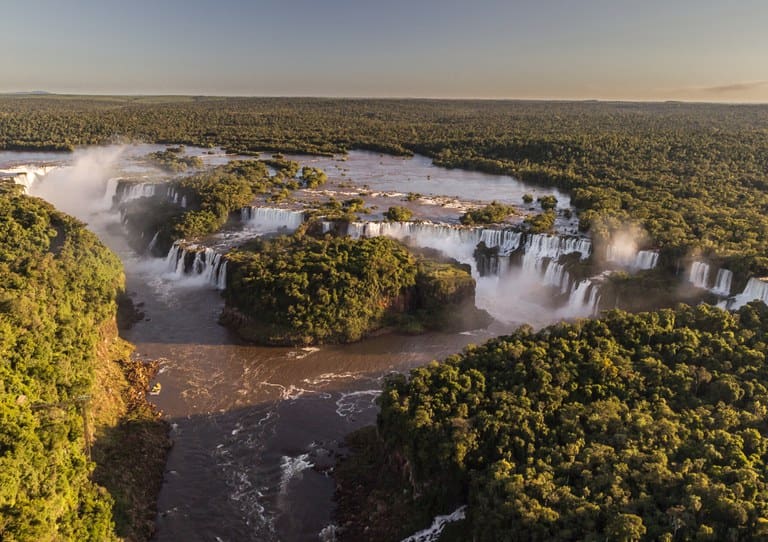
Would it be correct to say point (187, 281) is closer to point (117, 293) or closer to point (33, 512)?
point (117, 293)

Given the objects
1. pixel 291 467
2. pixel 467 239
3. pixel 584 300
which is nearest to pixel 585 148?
pixel 467 239

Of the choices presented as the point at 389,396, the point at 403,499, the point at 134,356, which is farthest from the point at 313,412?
the point at 134,356

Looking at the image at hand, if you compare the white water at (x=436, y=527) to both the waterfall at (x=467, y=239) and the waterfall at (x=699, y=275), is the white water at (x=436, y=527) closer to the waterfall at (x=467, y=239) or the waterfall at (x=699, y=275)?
the waterfall at (x=699, y=275)

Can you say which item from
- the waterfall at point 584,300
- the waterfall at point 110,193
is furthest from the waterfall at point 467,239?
the waterfall at point 110,193

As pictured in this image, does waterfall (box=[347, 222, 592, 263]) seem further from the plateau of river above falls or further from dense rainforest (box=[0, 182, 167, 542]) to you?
dense rainforest (box=[0, 182, 167, 542])

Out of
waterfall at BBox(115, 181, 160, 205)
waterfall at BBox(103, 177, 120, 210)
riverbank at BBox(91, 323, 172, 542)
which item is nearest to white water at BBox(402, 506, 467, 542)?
riverbank at BBox(91, 323, 172, 542)

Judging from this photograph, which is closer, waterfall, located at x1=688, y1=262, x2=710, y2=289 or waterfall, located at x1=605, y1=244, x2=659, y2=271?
waterfall, located at x1=688, y1=262, x2=710, y2=289

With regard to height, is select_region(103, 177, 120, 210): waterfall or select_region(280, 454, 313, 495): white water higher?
select_region(103, 177, 120, 210): waterfall

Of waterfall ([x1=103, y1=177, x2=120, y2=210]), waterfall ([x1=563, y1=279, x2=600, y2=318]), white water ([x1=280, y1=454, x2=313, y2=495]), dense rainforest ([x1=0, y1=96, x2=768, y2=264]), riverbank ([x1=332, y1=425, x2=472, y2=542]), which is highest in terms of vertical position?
dense rainforest ([x1=0, y1=96, x2=768, y2=264])
